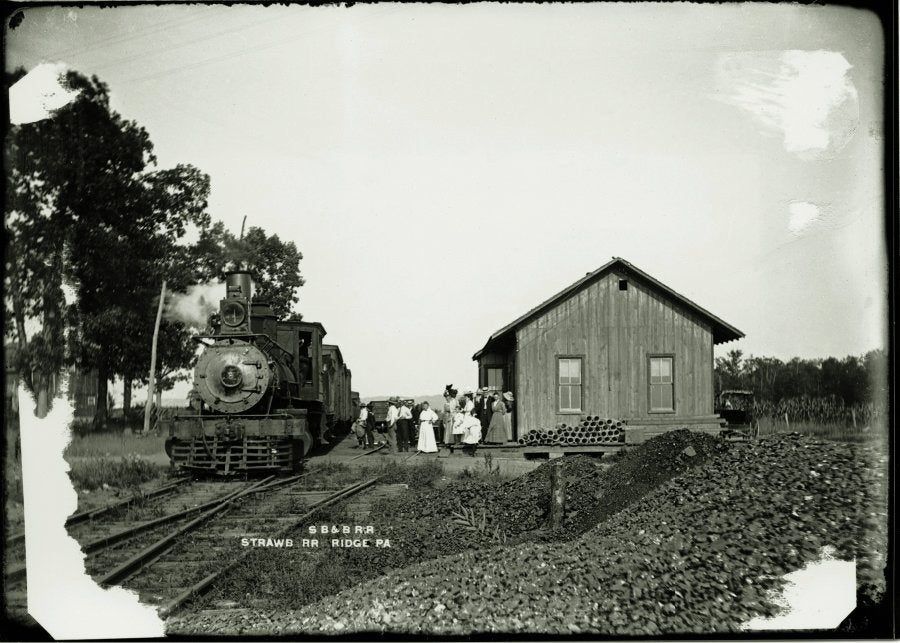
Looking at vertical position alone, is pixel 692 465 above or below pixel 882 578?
above

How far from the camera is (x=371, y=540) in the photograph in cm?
691

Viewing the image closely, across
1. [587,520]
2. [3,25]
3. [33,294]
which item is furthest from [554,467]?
[3,25]

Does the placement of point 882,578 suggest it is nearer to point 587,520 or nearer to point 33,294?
point 587,520

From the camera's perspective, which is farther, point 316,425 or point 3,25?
point 316,425

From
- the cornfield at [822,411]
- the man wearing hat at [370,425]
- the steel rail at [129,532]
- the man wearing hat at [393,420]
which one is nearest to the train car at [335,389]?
the man wearing hat at [370,425]

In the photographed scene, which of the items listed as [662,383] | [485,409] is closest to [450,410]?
[485,409]

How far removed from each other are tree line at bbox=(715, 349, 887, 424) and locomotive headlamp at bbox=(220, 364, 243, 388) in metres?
8.96

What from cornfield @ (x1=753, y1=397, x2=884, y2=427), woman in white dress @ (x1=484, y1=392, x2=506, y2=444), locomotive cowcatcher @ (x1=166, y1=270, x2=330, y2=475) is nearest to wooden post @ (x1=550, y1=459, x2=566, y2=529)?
cornfield @ (x1=753, y1=397, x2=884, y2=427)

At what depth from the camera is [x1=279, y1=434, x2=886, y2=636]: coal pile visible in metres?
5.88

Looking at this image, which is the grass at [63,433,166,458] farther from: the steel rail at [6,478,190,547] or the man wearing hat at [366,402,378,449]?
the man wearing hat at [366,402,378,449]

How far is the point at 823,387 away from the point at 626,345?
18.7 feet

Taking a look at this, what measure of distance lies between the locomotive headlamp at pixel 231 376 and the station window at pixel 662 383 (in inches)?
309

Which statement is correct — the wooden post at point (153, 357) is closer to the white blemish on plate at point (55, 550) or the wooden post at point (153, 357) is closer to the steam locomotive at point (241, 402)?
the white blemish on plate at point (55, 550)

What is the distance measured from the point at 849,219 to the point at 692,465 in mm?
3439
